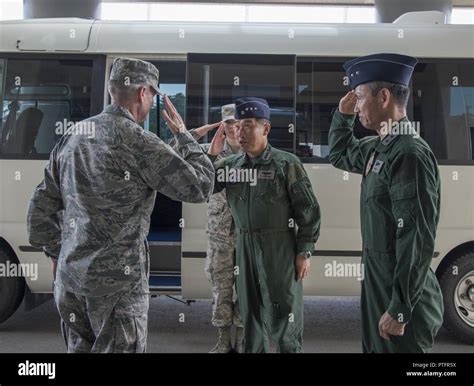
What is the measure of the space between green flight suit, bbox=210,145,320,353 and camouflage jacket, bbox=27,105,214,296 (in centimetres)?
74

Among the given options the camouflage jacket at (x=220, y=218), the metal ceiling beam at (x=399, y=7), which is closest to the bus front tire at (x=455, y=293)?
the camouflage jacket at (x=220, y=218)

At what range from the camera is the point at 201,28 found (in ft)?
14.7

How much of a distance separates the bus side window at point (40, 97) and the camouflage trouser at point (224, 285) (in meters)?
1.76

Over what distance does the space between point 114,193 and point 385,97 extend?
131 cm

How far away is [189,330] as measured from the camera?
4.79 metres

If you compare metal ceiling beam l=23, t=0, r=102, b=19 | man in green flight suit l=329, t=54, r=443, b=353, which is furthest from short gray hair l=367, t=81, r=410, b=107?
metal ceiling beam l=23, t=0, r=102, b=19

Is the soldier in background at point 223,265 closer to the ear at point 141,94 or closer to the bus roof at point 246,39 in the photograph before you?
the bus roof at point 246,39

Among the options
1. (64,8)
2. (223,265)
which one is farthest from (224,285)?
(64,8)

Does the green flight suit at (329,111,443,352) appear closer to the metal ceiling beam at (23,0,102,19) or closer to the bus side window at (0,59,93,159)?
the bus side window at (0,59,93,159)

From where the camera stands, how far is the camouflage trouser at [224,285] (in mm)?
3969

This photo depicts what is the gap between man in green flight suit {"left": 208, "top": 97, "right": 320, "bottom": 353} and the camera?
117 inches

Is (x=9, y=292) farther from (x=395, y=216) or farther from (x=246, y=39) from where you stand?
(x=395, y=216)
